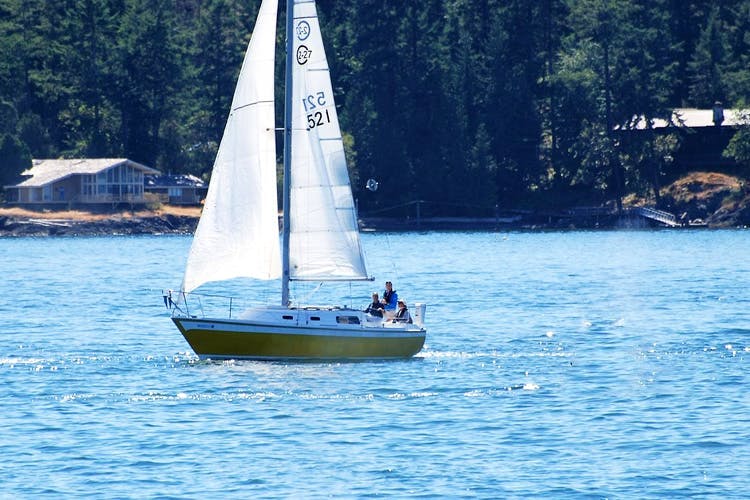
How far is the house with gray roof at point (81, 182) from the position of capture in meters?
148

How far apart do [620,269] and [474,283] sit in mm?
14312

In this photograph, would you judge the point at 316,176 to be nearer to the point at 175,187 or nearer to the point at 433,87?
the point at 433,87

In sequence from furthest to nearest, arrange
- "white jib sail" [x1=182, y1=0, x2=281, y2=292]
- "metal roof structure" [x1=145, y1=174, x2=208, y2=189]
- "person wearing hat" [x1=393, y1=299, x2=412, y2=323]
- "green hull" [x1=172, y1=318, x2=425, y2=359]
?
1. "metal roof structure" [x1=145, y1=174, x2=208, y2=189]
2. "person wearing hat" [x1=393, y1=299, x2=412, y2=323]
3. "white jib sail" [x1=182, y1=0, x2=281, y2=292]
4. "green hull" [x1=172, y1=318, x2=425, y2=359]

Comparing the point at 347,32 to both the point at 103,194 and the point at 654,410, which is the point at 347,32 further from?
the point at 654,410

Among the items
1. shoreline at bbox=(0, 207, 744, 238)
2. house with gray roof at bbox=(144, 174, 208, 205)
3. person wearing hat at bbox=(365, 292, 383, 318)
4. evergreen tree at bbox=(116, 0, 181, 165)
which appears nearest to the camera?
person wearing hat at bbox=(365, 292, 383, 318)

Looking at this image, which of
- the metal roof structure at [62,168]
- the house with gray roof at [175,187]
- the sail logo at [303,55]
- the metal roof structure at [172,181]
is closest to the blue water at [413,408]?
the sail logo at [303,55]

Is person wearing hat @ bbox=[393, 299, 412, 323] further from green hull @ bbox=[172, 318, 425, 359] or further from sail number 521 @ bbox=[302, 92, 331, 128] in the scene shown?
sail number 521 @ bbox=[302, 92, 331, 128]

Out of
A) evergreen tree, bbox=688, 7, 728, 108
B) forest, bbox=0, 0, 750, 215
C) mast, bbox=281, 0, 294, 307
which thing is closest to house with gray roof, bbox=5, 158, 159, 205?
forest, bbox=0, 0, 750, 215

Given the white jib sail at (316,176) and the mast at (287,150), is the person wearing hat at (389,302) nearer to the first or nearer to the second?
the white jib sail at (316,176)

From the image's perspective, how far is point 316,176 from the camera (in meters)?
41.6

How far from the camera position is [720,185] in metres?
144

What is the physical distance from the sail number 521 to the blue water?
7.05 meters

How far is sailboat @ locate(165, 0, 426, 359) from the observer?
4019cm

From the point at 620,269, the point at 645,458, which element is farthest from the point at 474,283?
the point at 645,458
